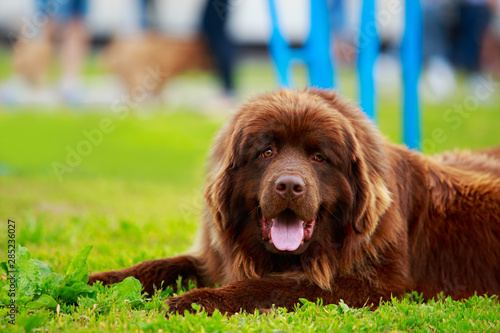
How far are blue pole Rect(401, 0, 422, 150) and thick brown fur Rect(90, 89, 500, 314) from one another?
2.32 metres

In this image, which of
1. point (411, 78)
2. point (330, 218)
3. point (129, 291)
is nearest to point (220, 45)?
point (411, 78)

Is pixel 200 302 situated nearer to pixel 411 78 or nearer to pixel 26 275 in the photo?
pixel 26 275

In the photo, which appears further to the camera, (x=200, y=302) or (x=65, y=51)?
(x=65, y=51)

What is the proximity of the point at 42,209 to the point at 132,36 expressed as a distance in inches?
325

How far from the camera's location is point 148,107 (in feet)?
46.0

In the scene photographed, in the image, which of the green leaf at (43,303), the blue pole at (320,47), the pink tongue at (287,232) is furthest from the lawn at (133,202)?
the blue pole at (320,47)

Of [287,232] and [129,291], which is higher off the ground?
[287,232]

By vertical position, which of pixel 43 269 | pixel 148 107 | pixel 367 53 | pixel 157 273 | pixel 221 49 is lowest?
pixel 157 273

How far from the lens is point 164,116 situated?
12.8m

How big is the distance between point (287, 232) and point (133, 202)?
4290 millimetres

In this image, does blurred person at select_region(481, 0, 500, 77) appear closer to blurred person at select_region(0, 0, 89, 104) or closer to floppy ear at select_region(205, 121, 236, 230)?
blurred person at select_region(0, 0, 89, 104)

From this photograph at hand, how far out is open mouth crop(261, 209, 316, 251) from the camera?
372cm

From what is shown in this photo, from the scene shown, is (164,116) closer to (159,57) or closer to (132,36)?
(159,57)

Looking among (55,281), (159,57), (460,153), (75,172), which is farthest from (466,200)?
(159,57)
